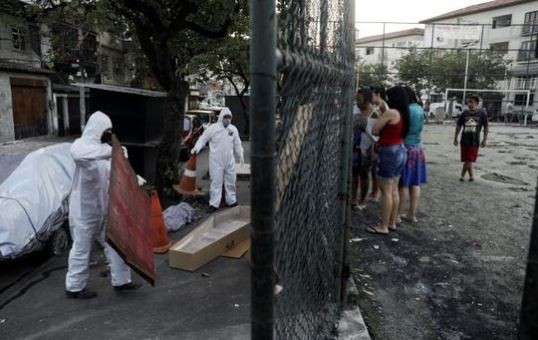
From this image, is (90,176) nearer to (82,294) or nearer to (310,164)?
(82,294)

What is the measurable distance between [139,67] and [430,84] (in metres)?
26.4

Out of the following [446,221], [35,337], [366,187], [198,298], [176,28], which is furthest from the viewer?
[176,28]

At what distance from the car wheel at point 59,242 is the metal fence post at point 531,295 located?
16.2ft

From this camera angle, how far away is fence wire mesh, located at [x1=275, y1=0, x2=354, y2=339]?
1.32 metres

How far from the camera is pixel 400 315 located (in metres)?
3.45

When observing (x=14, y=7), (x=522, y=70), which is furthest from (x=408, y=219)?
(x=522, y=70)

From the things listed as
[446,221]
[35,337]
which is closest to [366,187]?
[446,221]

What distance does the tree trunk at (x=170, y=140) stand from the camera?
295 inches

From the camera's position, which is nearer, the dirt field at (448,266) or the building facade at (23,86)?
the dirt field at (448,266)

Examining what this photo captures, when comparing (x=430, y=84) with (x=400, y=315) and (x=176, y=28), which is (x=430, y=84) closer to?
(x=176, y=28)

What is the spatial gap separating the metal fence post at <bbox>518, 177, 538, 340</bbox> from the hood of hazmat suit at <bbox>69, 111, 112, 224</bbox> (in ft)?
11.3

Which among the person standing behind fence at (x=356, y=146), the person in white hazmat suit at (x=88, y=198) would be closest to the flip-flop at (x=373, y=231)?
the person standing behind fence at (x=356, y=146)

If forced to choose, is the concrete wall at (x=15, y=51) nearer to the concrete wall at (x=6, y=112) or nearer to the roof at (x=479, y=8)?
the concrete wall at (x=6, y=112)

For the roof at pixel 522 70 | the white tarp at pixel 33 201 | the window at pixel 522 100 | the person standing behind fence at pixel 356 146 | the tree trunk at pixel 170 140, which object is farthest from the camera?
the roof at pixel 522 70
